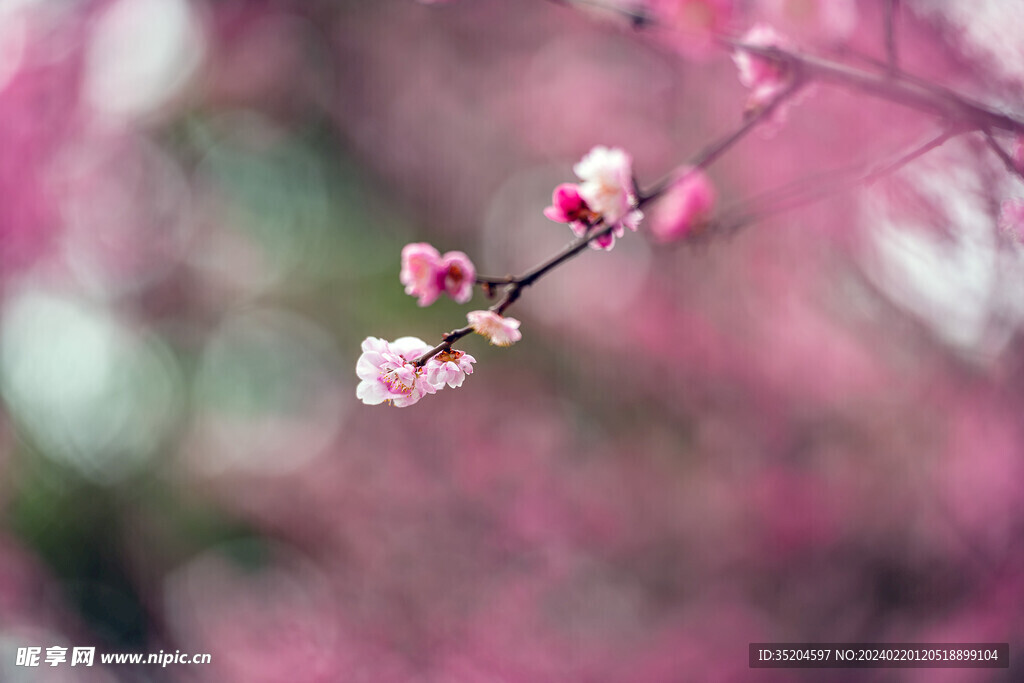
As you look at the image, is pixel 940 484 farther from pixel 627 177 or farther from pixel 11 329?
pixel 11 329

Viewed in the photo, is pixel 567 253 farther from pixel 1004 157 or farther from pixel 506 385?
pixel 506 385

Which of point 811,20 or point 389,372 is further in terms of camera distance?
point 811,20

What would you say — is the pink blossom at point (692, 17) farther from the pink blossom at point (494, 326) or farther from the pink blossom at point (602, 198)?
the pink blossom at point (494, 326)

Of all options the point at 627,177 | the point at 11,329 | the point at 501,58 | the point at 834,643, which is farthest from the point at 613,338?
the point at 11,329

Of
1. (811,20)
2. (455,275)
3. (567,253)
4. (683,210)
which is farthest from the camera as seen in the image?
(811,20)

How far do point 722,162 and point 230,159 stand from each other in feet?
6.65

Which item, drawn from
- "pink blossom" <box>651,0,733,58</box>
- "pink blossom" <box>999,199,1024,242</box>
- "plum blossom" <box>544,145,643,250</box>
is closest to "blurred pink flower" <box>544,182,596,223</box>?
"plum blossom" <box>544,145,643,250</box>

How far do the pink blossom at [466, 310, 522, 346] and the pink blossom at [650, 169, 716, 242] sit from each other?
27cm

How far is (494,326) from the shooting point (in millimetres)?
352

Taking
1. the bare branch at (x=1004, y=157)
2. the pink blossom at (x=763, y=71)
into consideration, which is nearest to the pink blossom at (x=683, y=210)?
the pink blossom at (x=763, y=71)

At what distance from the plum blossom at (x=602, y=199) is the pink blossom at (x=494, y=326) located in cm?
8

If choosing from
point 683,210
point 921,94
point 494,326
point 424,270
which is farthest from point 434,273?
point 921,94

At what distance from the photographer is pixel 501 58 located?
1.85 meters

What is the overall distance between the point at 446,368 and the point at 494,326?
39 mm
